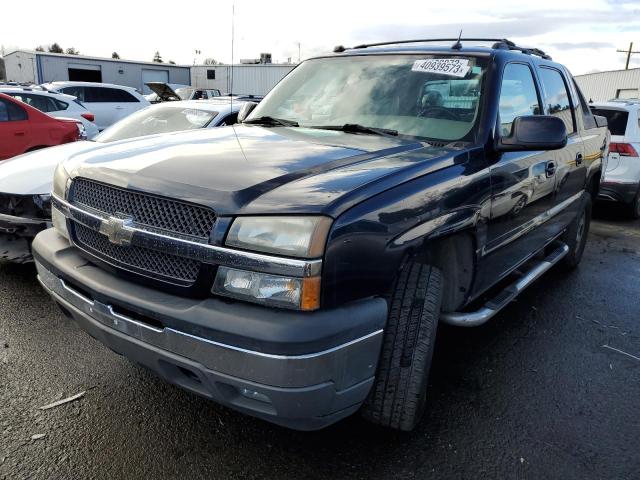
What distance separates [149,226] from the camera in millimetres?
2102

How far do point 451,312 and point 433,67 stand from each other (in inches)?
56.8

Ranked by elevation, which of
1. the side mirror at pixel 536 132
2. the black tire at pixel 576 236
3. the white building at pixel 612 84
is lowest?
the black tire at pixel 576 236

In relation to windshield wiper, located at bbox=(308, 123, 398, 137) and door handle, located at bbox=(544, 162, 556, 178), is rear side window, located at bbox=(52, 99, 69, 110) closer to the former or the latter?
windshield wiper, located at bbox=(308, 123, 398, 137)

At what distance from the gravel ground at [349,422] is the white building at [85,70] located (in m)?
34.9

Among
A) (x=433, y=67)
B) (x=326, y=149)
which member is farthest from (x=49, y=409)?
(x=433, y=67)

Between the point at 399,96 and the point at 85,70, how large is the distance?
37225mm

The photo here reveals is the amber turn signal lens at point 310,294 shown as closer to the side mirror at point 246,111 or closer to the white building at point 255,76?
the side mirror at point 246,111

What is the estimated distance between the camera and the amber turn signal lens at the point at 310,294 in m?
1.84

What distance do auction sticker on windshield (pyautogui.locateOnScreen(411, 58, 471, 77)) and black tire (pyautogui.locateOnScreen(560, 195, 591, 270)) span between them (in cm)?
236

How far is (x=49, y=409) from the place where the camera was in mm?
2643

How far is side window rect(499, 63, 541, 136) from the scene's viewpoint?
3.13m

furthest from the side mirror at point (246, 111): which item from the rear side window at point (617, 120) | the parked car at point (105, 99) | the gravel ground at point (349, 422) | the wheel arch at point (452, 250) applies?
the parked car at point (105, 99)

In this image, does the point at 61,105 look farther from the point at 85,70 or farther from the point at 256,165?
the point at 85,70

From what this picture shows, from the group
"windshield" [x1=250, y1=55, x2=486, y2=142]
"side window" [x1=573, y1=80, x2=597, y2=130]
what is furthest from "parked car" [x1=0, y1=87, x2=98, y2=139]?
"side window" [x1=573, y1=80, x2=597, y2=130]
